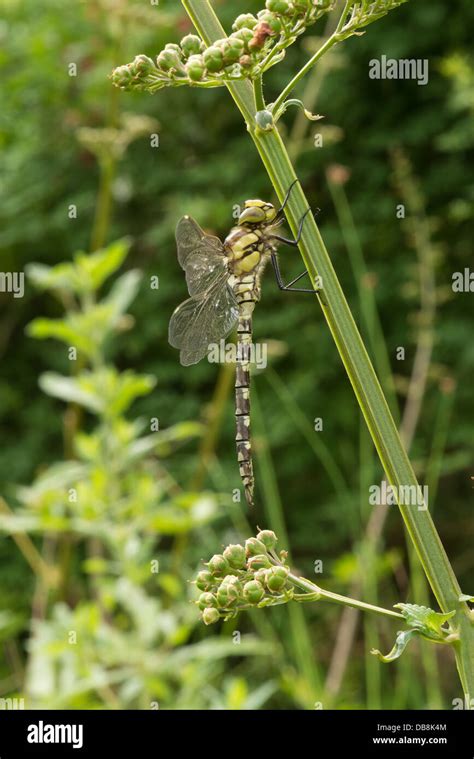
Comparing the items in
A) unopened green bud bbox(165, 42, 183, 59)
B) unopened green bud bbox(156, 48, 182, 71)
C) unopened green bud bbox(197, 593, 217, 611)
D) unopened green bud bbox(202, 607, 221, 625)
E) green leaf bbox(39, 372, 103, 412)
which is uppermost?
green leaf bbox(39, 372, 103, 412)

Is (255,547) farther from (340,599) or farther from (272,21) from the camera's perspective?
(272,21)

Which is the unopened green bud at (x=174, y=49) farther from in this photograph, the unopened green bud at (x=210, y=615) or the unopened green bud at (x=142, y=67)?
the unopened green bud at (x=210, y=615)

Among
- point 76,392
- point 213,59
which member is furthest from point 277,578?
point 76,392

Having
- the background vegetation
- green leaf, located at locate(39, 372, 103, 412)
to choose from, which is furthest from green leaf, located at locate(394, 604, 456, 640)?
the background vegetation

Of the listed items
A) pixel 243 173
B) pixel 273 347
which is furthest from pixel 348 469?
pixel 243 173

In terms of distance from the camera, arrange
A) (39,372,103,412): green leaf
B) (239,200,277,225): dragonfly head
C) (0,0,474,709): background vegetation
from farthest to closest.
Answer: (0,0,474,709): background vegetation → (39,372,103,412): green leaf → (239,200,277,225): dragonfly head

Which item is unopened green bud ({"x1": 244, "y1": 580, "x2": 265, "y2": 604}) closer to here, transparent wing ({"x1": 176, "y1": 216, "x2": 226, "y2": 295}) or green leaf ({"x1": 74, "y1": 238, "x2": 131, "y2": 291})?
transparent wing ({"x1": 176, "y1": 216, "x2": 226, "y2": 295})
